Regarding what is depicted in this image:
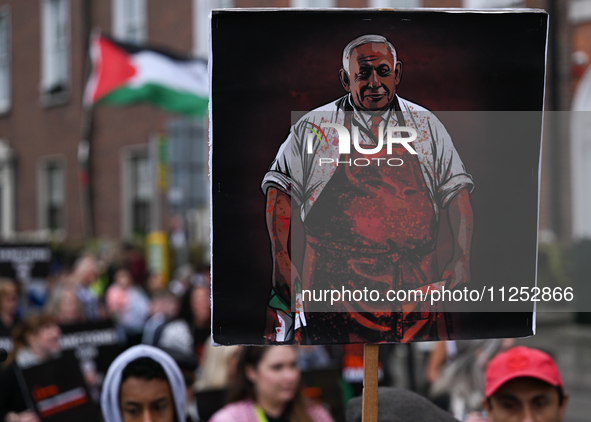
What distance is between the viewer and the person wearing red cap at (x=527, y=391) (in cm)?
249

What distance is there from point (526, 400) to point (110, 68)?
10684 mm

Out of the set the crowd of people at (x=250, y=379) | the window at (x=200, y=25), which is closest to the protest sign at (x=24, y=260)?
the crowd of people at (x=250, y=379)

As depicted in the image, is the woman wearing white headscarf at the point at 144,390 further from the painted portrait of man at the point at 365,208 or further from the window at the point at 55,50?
the window at the point at 55,50

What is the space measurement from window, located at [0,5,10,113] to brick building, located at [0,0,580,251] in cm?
3

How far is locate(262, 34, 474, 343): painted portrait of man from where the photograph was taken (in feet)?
6.18

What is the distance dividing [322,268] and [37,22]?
2274cm

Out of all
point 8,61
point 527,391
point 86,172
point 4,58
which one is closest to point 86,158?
point 86,172

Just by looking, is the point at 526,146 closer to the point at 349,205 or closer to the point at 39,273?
the point at 349,205

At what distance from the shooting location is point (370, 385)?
190cm

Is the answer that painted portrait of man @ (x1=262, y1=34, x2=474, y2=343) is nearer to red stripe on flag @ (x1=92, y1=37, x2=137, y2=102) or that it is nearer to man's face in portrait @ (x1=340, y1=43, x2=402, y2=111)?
man's face in portrait @ (x1=340, y1=43, x2=402, y2=111)

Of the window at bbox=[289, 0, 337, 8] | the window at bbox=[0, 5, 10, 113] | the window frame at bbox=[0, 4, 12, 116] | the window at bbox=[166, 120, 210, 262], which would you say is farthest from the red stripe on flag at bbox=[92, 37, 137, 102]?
the window at bbox=[0, 5, 10, 113]

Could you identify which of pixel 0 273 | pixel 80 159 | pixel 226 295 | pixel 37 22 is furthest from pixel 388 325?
pixel 37 22

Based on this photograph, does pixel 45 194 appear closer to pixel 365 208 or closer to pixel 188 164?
pixel 188 164

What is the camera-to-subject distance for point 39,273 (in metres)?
9.51
